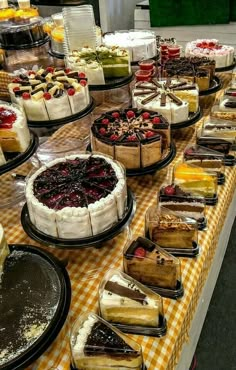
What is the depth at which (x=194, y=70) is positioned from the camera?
2605 millimetres

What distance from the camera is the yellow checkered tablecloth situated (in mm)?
1238

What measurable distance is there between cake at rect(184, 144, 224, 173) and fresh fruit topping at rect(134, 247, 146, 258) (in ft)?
2.31

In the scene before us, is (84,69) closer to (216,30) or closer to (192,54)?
(192,54)

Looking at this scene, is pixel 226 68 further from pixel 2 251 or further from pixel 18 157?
pixel 2 251

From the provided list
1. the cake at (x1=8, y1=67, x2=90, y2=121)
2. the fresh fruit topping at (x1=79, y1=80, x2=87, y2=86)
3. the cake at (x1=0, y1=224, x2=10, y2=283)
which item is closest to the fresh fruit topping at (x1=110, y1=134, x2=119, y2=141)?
the cake at (x1=8, y1=67, x2=90, y2=121)

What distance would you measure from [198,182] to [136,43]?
60.2 inches

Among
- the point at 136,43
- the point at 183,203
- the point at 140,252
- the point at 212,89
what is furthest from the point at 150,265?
the point at 136,43

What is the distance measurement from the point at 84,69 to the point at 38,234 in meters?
1.37

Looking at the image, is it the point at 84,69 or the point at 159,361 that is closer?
the point at 159,361

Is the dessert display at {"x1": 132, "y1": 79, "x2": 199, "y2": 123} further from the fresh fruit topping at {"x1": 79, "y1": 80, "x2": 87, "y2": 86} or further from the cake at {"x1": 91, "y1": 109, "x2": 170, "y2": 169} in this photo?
the fresh fruit topping at {"x1": 79, "y1": 80, "x2": 87, "y2": 86}

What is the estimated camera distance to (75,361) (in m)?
1.14

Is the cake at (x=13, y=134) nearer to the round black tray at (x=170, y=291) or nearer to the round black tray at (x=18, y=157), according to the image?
the round black tray at (x=18, y=157)

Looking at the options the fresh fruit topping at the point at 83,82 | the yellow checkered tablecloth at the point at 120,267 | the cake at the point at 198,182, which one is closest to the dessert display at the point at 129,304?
the yellow checkered tablecloth at the point at 120,267

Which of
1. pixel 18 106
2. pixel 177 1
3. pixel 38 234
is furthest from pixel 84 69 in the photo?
pixel 177 1
